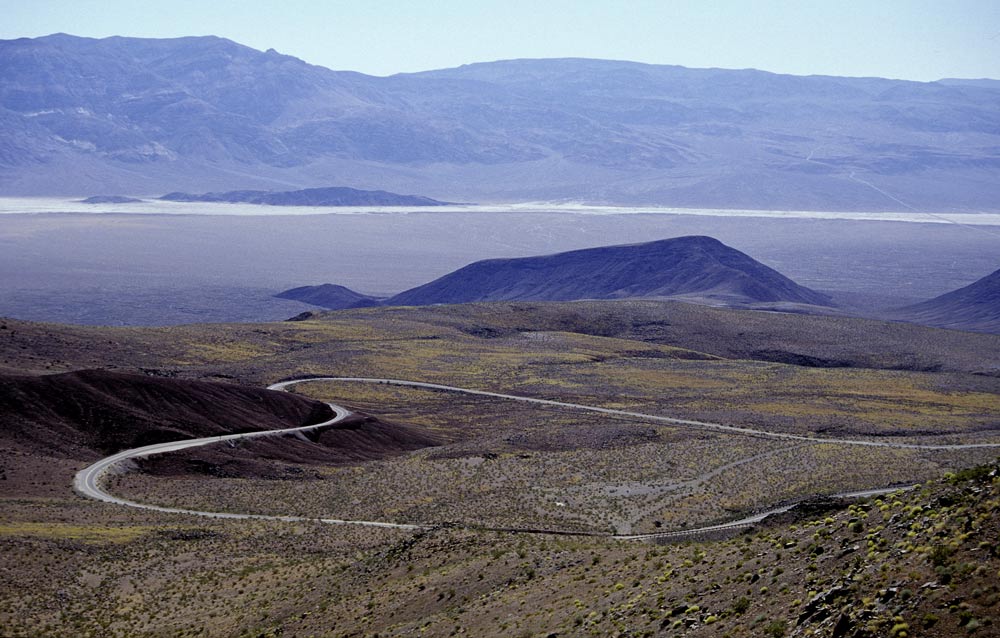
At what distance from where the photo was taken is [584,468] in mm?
39438

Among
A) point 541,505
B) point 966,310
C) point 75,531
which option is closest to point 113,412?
point 75,531

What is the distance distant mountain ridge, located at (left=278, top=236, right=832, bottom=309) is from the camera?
13362 centimetres

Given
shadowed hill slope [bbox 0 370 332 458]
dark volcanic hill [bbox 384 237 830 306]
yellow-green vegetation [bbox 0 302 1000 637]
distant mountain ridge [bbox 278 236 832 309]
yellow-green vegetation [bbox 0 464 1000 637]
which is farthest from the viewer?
dark volcanic hill [bbox 384 237 830 306]

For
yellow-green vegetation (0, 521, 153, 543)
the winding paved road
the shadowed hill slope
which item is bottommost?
the winding paved road

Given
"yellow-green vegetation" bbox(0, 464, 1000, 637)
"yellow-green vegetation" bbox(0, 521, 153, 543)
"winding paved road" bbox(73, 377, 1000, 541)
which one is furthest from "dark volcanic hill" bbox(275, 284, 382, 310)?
"yellow-green vegetation" bbox(0, 521, 153, 543)

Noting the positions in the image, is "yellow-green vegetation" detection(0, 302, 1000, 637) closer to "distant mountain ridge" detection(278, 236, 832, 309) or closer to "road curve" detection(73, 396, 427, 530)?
"road curve" detection(73, 396, 427, 530)

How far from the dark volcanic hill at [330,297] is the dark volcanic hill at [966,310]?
6331 centimetres

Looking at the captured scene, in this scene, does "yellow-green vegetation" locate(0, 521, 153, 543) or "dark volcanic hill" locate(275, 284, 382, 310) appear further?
"dark volcanic hill" locate(275, 284, 382, 310)

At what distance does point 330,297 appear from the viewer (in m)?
136

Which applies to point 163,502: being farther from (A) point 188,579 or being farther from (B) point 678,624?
(B) point 678,624

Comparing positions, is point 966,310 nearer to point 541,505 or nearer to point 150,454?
point 541,505

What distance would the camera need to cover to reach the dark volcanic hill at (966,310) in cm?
11475

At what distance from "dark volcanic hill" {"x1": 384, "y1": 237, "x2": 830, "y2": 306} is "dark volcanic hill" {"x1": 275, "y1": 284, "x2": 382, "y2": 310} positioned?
3.39m

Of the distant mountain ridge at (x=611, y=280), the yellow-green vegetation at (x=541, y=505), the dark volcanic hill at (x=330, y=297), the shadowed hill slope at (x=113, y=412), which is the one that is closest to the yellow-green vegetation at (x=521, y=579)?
the yellow-green vegetation at (x=541, y=505)
